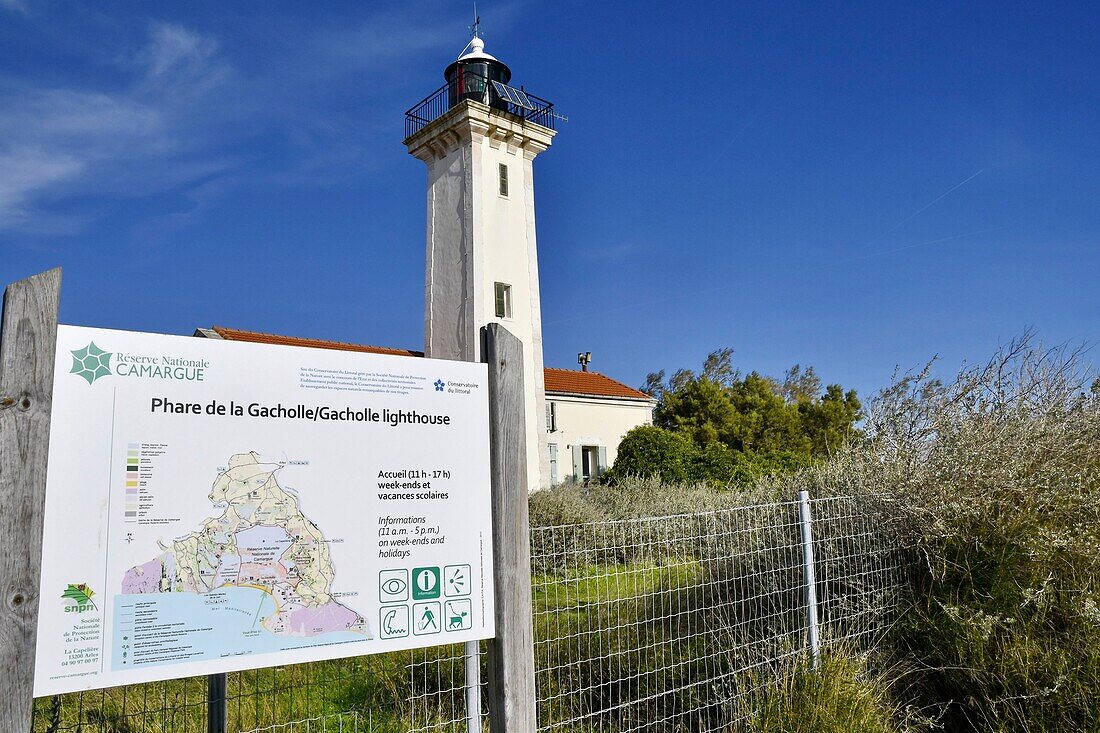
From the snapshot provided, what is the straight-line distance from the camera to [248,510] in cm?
277

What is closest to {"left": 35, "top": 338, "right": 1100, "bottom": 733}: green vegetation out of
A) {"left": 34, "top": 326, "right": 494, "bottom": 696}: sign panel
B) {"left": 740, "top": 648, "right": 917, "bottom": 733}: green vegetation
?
{"left": 740, "top": 648, "right": 917, "bottom": 733}: green vegetation

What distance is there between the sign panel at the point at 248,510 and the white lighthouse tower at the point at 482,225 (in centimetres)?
1621

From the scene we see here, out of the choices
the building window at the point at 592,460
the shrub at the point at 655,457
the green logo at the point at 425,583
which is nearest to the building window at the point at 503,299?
the shrub at the point at 655,457

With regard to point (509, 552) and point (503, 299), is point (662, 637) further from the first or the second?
point (503, 299)

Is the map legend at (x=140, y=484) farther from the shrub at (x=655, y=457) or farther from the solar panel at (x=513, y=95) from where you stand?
the solar panel at (x=513, y=95)

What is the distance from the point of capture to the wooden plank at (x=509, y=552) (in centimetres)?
335

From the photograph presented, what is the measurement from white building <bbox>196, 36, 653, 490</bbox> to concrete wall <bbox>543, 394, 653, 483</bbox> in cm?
421

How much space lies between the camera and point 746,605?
535 cm

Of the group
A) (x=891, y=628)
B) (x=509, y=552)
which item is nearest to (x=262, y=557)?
(x=509, y=552)

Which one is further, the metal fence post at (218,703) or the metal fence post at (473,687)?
the metal fence post at (473,687)

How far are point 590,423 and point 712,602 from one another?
72.1 feet

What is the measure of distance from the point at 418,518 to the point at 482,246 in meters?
17.4

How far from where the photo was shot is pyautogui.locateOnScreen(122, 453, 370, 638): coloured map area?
2.64 m

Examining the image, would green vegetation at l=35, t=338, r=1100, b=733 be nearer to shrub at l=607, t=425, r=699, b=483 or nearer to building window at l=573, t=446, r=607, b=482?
shrub at l=607, t=425, r=699, b=483
